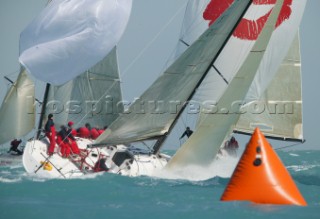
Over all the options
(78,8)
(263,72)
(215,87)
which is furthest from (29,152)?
(263,72)

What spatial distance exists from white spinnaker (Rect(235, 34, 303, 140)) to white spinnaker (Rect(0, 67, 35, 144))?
9.60 metres

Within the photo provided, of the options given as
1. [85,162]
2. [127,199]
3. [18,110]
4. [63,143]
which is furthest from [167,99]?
[18,110]

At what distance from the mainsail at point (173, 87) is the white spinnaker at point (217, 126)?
4.13 feet

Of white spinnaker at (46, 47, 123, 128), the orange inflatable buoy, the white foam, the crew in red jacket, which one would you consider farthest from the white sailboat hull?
white spinnaker at (46, 47, 123, 128)

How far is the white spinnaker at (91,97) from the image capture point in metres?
36.5

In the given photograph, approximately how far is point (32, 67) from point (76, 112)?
10.8m

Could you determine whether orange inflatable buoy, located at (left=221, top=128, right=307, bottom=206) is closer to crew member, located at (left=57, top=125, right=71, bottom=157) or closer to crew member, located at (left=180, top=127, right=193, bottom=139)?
crew member, located at (left=57, top=125, right=71, bottom=157)

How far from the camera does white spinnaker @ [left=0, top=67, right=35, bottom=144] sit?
3616cm

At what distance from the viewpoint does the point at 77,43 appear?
88.5ft

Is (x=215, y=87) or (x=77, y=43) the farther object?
(x=215, y=87)

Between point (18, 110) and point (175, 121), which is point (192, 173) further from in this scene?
point (18, 110)

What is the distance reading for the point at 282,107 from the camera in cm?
3603

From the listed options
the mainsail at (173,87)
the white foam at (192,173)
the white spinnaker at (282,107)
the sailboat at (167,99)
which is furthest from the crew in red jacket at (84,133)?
the white spinnaker at (282,107)

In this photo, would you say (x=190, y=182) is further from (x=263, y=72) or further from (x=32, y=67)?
(x=263, y=72)
